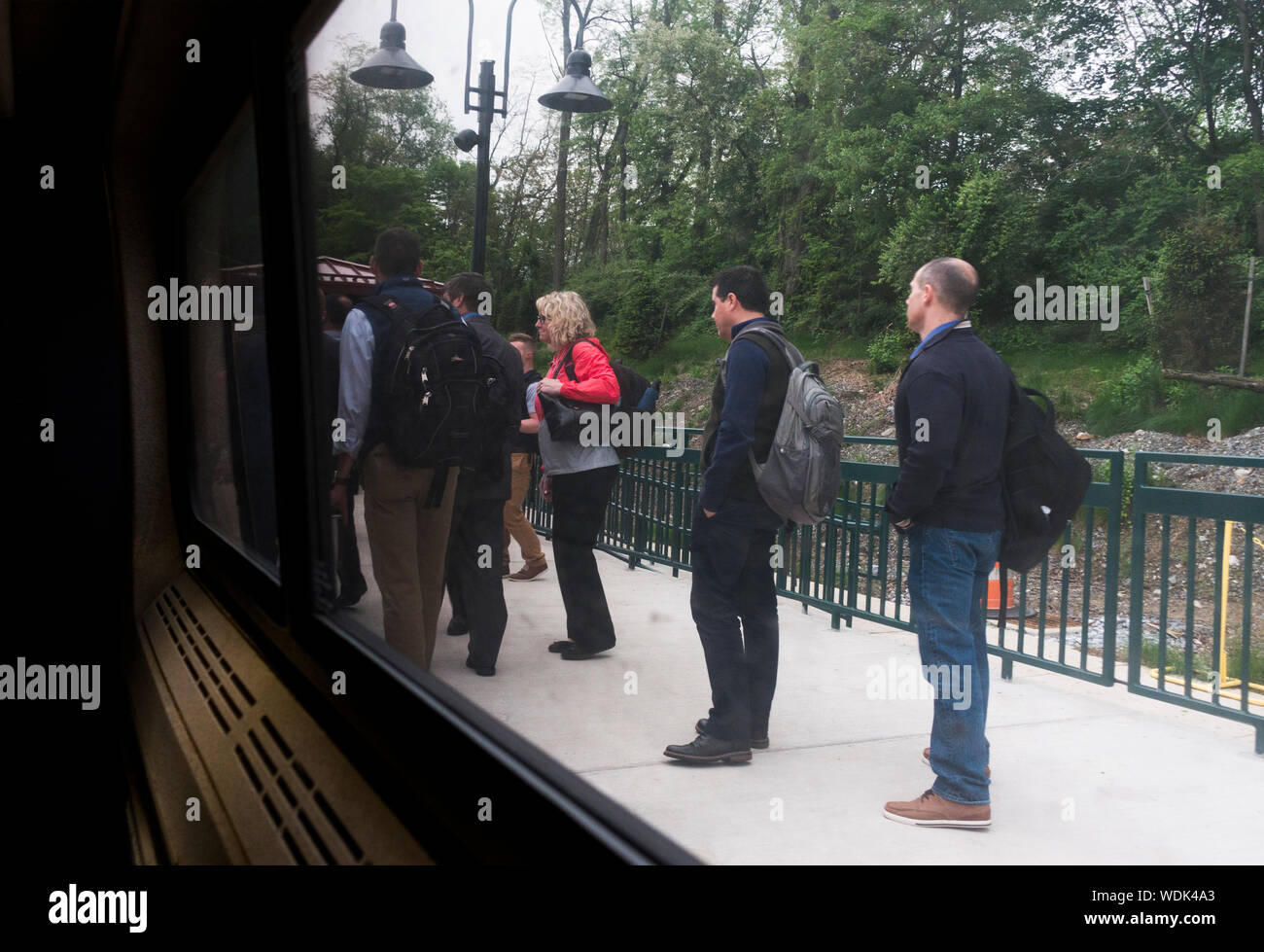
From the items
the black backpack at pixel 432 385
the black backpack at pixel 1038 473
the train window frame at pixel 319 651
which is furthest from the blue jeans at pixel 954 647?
the black backpack at pixel 432 385

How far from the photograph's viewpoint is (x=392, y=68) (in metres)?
3.23

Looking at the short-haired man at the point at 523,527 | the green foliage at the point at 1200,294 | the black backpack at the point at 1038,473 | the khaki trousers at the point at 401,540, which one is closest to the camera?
the green foliage at the point at 1200,294

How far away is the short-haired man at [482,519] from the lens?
11.4 ft

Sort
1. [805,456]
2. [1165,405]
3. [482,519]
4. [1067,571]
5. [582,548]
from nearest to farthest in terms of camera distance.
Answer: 1. [1165,405]
2. [805,456]
3. [482,519]
4. [1067,571]
5. [582,548]

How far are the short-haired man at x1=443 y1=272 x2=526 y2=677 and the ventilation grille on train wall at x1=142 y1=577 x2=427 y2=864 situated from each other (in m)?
0.87

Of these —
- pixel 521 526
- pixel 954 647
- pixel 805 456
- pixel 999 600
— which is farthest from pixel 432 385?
pixel 521 526

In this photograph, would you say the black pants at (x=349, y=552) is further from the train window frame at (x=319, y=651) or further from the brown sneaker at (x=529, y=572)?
the brown sneaker at (x=529, y=572)

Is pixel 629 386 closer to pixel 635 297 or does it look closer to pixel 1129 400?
pixel 635 297

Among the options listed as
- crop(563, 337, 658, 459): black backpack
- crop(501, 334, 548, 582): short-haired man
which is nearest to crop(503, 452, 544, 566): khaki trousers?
crop(501, 334, 548, 582): short-haired man

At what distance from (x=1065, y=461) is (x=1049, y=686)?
1923mm

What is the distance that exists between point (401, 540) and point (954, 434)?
1755 millimetres

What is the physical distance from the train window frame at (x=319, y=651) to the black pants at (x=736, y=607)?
1073 millimetres

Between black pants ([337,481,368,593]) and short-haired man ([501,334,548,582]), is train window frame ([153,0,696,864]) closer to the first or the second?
black pants ([337,481,368,593])

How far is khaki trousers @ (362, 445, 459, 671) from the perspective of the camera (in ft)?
10.1
